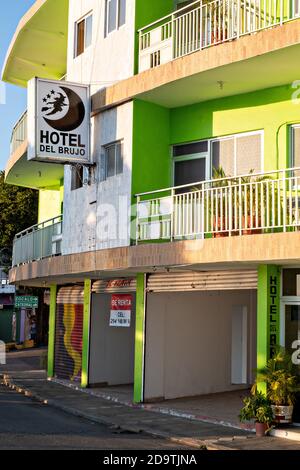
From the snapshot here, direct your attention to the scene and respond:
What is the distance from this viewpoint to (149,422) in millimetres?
15242

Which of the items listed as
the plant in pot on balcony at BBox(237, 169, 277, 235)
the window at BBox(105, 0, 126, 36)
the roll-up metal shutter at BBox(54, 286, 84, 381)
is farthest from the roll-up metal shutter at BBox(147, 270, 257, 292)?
the window at BBox(105, 0, 126, 36)

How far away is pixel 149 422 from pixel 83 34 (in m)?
11.2

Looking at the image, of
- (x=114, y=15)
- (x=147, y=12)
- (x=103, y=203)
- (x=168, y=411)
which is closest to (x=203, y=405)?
(x=168, y=411)

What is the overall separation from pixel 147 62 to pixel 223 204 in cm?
484

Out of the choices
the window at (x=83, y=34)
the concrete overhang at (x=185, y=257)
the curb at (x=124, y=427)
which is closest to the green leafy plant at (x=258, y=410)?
the curb at (x=124, y=427)

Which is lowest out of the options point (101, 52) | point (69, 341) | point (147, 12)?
point (69, 341)

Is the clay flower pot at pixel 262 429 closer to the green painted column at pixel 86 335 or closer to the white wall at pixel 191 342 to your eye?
the white wall at pixel 191 342

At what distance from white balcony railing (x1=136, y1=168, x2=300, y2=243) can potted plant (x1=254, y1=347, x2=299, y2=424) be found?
254cm

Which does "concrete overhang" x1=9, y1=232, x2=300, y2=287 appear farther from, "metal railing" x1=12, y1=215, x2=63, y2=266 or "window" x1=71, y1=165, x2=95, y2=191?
"window" x1=71, y1=165, x2=95, y2=191

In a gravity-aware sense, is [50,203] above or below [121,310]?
above

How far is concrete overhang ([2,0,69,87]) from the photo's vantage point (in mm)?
23094

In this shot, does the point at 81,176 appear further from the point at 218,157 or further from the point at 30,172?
the point at 30,172
